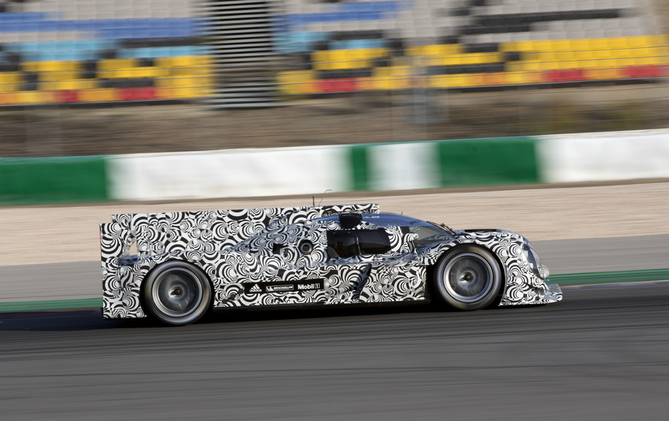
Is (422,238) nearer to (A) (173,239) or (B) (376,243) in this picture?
(B) (376,243)

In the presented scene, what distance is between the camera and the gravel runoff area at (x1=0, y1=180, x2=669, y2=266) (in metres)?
10.9

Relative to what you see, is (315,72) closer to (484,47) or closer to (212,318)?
(484,47)

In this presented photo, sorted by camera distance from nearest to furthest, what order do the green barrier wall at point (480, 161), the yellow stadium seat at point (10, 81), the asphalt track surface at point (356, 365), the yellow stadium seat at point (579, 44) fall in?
the asphalt track surface at point (356, 365) < the green barrier wall at point (480, 161) < the yellow stadium seat at point (10, 81) < the yellow stadium seat at point (579, 44)

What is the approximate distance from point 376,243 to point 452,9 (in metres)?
15.9

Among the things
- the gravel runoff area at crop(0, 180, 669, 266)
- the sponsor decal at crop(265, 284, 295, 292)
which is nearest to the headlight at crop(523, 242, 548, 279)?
the sponsor decal at crop(265, 284, 295, 292)

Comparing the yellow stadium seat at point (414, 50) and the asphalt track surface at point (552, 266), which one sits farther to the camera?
the yellow stadium seat at point (414, 50)

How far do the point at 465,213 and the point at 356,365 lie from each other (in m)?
7.33

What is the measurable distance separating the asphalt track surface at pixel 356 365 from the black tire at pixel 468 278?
0.13 meters

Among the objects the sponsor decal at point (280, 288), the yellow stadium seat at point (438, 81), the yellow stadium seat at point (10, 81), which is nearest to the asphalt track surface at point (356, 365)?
the sponsor decal at point (280, 288)

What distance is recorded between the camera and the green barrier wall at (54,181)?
13344mm

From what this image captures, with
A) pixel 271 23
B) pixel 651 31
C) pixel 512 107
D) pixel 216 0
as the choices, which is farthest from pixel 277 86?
pixel 651 31

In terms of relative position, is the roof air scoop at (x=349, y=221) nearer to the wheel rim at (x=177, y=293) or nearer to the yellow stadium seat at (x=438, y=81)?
the wheel rim at (x=177, y=293)

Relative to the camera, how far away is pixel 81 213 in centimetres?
1272

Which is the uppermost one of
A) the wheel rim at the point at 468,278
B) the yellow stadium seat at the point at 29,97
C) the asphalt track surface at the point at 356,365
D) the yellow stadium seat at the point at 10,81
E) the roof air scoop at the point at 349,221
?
the yellow stadium seat at the point at 10,81
